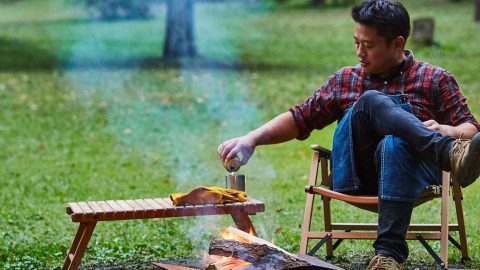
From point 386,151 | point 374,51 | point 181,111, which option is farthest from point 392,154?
point 181,111

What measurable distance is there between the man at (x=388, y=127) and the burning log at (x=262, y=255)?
0.32 m

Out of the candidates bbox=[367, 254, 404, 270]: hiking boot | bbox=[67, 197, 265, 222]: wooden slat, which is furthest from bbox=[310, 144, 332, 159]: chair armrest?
bbox=[367, 254, 404, 270]: hiking boot

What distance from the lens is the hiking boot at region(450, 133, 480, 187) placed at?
12.2 feet

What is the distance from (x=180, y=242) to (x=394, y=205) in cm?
198

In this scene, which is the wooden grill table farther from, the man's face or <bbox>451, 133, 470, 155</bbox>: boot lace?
<bbox>451, 133, 470, 155</bbox>: boot lace

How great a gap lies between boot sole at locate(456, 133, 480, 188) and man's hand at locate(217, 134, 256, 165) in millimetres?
1074

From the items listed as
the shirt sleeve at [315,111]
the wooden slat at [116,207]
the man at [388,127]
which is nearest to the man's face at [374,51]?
the man at [388,127]

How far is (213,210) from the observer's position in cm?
429

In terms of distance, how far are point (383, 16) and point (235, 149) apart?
2.96 feet

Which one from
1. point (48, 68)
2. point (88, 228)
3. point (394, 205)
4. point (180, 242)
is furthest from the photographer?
point (48, 68)

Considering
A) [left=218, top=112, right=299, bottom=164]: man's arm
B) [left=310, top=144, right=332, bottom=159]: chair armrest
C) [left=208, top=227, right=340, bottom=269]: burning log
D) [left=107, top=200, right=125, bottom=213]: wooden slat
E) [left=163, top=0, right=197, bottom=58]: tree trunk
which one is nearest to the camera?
[left=208, top=227, right=340, bottom=269]: burning log

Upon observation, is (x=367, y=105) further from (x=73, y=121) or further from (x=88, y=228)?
(x=73, y=121)

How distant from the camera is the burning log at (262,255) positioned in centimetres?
368

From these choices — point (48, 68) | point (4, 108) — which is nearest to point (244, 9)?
point (48, 68)
